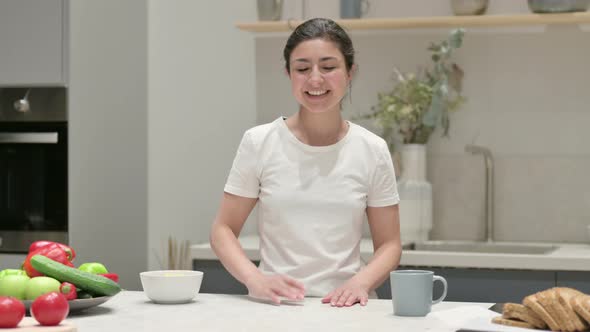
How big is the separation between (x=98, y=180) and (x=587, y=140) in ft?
6.60

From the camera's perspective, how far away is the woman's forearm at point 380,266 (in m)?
2.39

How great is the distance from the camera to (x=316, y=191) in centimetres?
255

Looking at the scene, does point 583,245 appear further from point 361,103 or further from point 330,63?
point 330,63

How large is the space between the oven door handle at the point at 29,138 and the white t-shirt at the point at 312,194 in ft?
4.88

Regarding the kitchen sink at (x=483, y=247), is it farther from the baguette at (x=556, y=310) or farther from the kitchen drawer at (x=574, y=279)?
the baguette at (x=556, y=310)

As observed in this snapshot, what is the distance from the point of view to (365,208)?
2592 millimetres

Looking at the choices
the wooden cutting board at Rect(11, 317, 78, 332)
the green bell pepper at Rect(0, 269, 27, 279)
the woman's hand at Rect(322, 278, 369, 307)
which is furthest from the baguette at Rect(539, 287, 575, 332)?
the green bell pepper at Rect(0, 269, 27, 279)

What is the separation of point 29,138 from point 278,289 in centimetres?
198

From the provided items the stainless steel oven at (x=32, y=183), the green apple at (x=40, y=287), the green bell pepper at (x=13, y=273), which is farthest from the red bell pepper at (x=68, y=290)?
the stainless steel oven at (x=32, y=183)

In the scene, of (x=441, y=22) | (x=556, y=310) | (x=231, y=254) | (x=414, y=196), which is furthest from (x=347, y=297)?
(x=441, y=22)

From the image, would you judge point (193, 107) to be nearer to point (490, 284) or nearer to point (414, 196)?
point (414, 196)

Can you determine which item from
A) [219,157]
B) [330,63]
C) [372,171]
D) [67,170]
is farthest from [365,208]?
[219,157]

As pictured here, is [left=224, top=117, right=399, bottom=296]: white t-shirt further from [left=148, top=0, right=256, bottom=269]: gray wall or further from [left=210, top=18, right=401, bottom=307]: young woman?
[left=148, top=0, right=256, bottom=269]: gray wall

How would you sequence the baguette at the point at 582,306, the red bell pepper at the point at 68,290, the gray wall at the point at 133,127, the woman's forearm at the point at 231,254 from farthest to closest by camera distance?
1. the gray wall at the point at 133,127
2. the woman's forearm at the point at 231,254
3. the red bell pepper at the point at 68,290
4. the baguette at the point at 582,306
